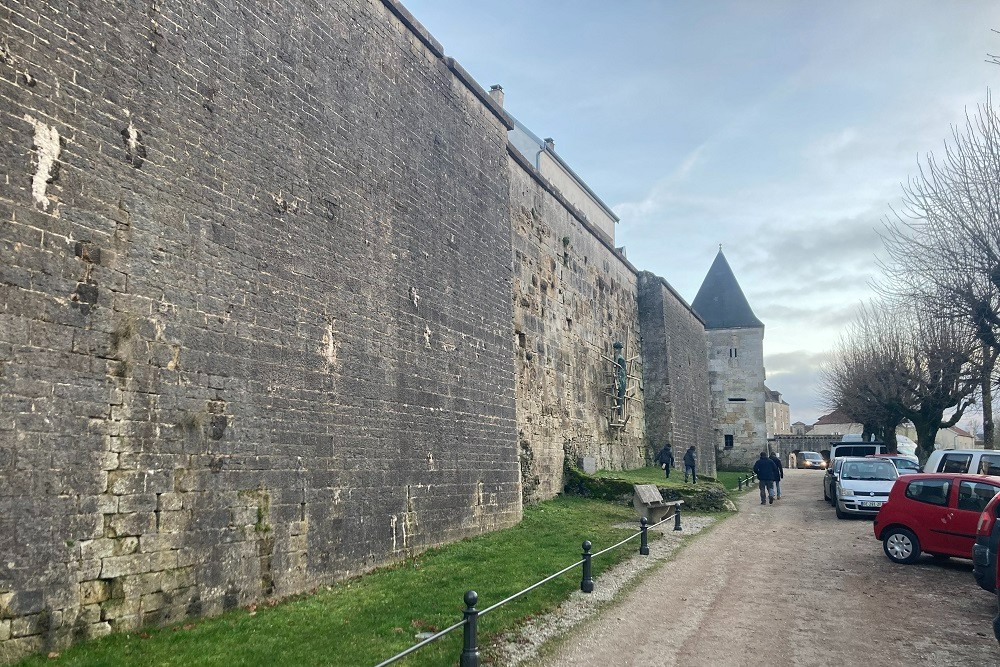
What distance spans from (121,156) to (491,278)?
7.74 meters

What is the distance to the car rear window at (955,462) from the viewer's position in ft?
43.8

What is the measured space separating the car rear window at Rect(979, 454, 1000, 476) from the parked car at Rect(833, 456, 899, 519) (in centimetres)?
218

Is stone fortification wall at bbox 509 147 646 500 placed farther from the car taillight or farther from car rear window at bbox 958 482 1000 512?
the car taillight

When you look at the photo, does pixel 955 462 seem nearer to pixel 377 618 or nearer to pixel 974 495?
pixel 974 495

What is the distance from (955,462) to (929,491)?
4.59 metres

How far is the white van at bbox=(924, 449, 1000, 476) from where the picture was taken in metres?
12.8

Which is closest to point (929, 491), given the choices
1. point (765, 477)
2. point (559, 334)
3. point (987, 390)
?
point (559, 334)

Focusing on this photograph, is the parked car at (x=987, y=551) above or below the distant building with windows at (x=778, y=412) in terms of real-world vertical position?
below

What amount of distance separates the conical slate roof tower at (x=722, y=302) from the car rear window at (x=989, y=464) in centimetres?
3091

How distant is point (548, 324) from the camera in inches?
680

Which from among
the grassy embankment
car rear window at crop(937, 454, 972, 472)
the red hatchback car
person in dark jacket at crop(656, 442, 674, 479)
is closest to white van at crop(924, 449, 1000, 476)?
car rear window at crop(937, 454, 972, 472)

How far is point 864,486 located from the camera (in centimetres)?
1537

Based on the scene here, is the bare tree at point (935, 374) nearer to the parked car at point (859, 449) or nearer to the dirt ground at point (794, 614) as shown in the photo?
the parked car at point (859, 449)

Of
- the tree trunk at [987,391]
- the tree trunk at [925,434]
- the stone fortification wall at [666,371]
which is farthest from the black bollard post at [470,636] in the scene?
the tree trunk at [925,434]
